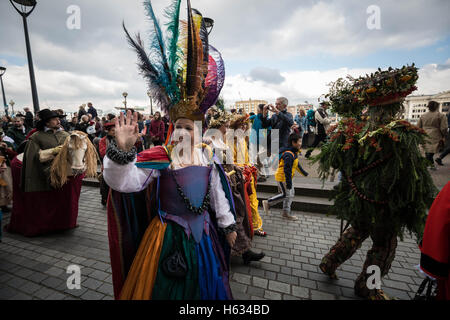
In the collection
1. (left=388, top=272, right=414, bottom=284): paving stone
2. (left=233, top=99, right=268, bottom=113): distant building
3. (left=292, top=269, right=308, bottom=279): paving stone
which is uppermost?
(left=233, top=99, right=268, bottom=113): distant building

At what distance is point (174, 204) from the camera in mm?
1768

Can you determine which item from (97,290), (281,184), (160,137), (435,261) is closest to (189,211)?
(435,261)

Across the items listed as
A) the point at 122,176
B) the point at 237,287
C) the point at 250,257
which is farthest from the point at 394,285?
the point at 122,176

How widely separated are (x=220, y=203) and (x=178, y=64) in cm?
128

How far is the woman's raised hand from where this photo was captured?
4.69ft

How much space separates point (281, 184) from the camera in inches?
176

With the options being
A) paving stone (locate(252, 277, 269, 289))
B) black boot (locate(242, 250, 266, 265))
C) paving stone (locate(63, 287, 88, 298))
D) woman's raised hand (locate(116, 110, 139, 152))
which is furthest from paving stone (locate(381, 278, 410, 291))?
paving stone (locate(63, 287, 88, 298))

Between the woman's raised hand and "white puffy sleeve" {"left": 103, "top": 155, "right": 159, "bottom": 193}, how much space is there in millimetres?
120

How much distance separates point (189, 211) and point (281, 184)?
3.09 m

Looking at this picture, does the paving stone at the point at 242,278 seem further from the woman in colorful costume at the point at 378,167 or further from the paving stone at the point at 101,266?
the paving stone at the point at 101,266

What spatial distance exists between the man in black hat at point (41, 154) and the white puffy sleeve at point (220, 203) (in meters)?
3.51

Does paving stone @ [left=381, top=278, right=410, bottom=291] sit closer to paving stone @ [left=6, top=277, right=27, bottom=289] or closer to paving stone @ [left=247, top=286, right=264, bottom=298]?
paving stone @ [left=247, top=286, right=264, bottom=298]

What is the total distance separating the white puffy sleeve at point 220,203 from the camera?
6.31 feet

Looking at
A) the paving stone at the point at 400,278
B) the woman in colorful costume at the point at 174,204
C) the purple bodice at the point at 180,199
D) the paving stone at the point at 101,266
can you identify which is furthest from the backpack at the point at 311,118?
the paving stone at the point at 101,266
